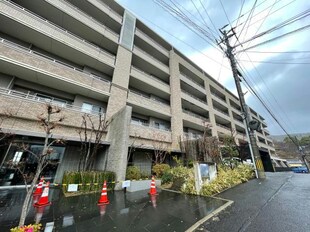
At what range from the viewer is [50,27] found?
37.0 ft

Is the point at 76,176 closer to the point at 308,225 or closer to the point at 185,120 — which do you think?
the point at 308,225

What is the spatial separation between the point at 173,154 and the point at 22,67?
1426 centimetres

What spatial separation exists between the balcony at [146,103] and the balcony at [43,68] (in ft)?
8.40

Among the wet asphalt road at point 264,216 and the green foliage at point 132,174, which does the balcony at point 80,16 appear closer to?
the green foliage at point 132,174

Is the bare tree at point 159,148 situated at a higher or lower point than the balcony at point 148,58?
lower

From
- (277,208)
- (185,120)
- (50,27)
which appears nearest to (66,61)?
(50,27)

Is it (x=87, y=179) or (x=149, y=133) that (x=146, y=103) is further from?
(x=87, y=179)

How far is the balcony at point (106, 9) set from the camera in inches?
596

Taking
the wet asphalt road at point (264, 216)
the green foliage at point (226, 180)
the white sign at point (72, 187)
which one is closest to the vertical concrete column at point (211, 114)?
the green foliage at point (226, 180)

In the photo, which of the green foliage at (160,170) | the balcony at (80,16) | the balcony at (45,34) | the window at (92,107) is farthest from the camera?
the window at (92,107)

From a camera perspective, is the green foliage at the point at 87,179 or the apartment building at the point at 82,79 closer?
the green foliage at the point at 87,179

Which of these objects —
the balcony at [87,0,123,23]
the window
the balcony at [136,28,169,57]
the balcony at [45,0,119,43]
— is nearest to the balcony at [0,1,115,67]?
the balcony at [45,0,119,43]

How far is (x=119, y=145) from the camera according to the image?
943 cm

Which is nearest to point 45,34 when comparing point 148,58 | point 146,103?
point 146,103
